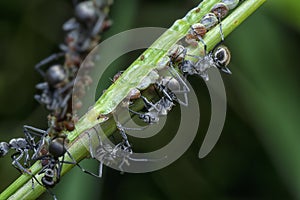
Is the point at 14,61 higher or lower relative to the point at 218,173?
higher

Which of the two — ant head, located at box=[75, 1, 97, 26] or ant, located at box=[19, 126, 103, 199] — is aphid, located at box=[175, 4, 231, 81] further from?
ant head, located at box=[75, 1, 97, 26]

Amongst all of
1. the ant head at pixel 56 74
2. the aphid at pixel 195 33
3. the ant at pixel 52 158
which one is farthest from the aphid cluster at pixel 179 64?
the ant head at pixel 56 74

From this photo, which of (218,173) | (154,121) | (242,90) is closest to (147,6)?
(242,90)

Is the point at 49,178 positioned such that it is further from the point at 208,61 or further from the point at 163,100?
the point at 208,61

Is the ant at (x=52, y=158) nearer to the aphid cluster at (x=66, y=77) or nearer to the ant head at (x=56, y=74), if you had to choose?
the aphid cluster at (x=66, y=77)

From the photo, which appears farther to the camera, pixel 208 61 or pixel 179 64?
pixel 208 61

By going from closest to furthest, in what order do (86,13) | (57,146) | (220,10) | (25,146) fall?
1. (86,13)
2. (57,146)
3. (220,10)
4. (25,146)

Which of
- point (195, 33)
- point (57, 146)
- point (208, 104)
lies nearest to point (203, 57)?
point (195, 33)

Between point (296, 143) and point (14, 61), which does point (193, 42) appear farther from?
point (14, 61)
